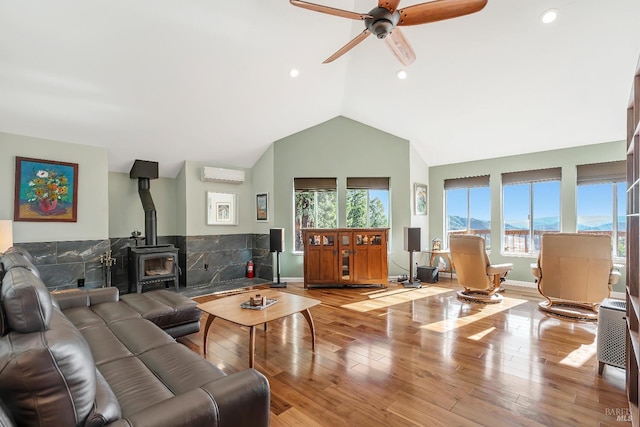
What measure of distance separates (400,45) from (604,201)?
15.0ft

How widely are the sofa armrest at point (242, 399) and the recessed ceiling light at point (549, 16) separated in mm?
4139

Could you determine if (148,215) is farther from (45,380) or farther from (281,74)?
(45,380)

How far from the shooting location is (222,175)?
5988mm

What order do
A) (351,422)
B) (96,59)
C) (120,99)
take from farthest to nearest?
1. (120,99)
2. (96,59)
3. (351,422)

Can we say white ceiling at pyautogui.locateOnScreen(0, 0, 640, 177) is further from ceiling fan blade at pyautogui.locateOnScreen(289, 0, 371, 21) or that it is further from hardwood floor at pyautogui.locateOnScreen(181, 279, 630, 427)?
hardwood floor at pyautogui.locateOnScreen(181, 279, 630, 427)

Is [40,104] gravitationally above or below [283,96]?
below

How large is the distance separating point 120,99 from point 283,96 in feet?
7.53

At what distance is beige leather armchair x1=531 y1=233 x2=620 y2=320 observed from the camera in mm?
3486

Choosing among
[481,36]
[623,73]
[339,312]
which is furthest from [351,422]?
[623,73]

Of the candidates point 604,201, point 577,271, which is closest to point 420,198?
point 604,201

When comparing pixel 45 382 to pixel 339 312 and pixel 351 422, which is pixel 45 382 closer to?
pixel 351 422

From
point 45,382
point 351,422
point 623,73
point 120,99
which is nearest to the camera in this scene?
point 45,382

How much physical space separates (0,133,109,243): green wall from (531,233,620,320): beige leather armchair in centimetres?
649

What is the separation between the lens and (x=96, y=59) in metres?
3.27
